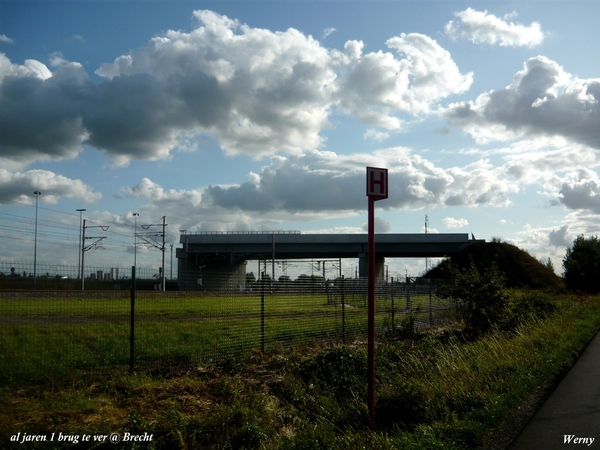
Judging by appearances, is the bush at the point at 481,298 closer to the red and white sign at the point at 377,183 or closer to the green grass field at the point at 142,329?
the green grass field at the point at 142,329

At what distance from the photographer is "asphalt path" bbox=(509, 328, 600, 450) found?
6296 millimetres

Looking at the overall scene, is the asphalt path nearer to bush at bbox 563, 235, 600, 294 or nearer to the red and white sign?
the red and white sign

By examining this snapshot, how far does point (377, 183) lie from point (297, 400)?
172 inches

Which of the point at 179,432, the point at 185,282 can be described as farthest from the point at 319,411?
the point at 185,282

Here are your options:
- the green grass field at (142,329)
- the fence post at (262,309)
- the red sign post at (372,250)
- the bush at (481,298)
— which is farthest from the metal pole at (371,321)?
the bush at (481,298)

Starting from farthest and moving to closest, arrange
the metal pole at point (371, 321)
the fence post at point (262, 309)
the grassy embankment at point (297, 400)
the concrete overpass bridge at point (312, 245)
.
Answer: the concrete overpass bridge at point (312, 245)
the fence post at point (262, 309)
the metal pole at point (371, 321)
the grassy embankment at point (297, 400)

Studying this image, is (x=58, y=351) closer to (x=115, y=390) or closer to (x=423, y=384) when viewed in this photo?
(x=115, y=390)

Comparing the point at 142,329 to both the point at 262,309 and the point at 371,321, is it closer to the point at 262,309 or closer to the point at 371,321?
the point at 262,309

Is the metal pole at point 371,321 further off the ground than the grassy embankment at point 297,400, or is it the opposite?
the metal pole at point 371,321

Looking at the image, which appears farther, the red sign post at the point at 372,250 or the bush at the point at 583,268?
the bush at the point at 583,268

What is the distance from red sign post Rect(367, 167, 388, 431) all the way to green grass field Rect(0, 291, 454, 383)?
17.1 ft

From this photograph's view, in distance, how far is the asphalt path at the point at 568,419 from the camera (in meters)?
6.30

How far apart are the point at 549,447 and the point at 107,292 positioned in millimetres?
8413

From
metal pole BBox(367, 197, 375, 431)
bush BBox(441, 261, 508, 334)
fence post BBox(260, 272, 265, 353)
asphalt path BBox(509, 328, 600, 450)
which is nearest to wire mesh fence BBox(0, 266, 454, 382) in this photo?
fence post BBox(260, 272, 265, 353)
